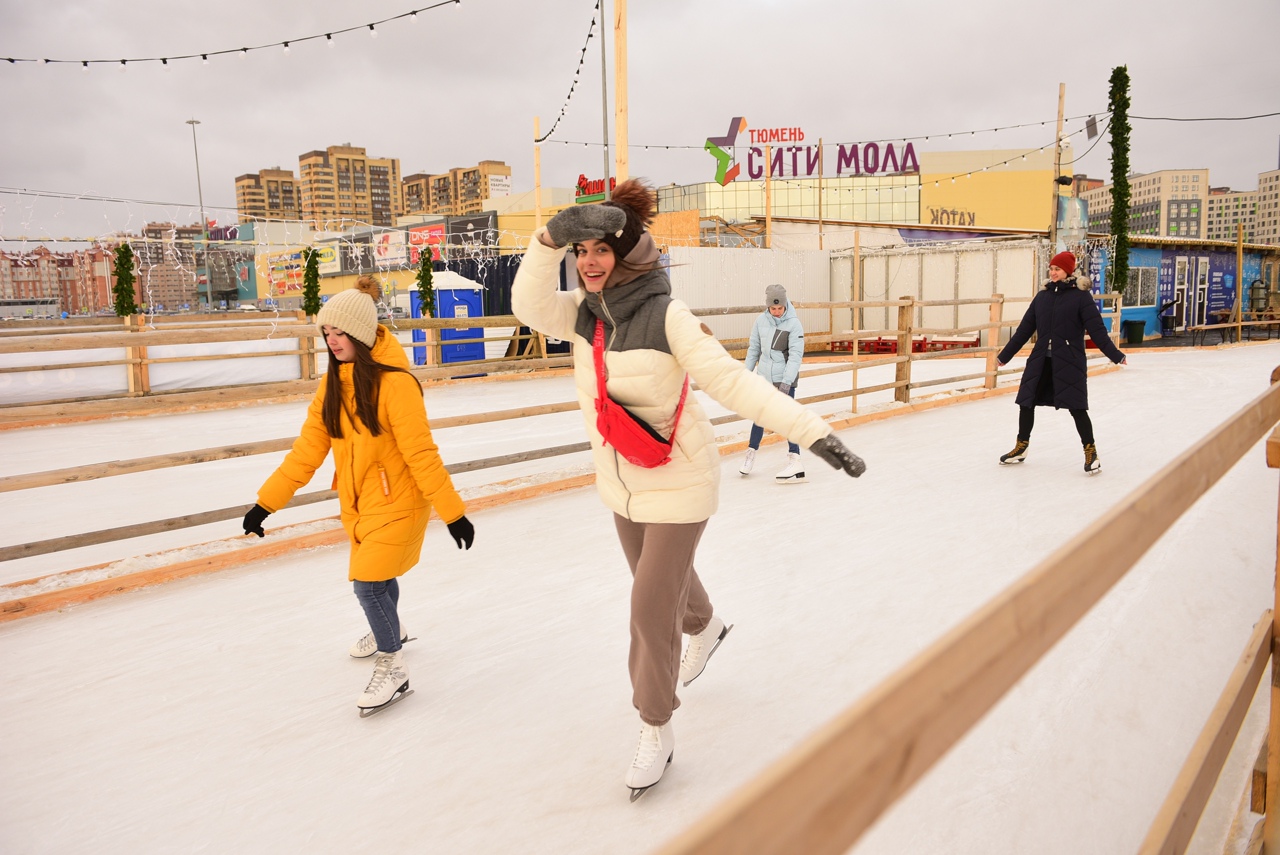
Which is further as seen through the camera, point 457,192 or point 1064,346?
point 457,192

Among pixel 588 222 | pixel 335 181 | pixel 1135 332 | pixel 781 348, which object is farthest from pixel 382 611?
pixel 335 181

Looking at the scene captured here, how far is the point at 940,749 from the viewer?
2.15 ft

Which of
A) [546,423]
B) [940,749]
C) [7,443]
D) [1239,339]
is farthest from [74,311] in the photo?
[1239,339]

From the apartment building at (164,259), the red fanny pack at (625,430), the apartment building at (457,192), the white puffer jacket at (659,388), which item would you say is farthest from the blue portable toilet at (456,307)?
the apartment building at (457,192)

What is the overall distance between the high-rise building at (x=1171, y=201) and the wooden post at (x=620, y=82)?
285 ft

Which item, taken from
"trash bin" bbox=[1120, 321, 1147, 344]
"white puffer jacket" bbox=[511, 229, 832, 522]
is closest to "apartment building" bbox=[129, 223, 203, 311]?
"white puffer jacket" bbox=[511, 229, 832, 522]

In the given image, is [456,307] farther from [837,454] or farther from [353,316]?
[837,454]

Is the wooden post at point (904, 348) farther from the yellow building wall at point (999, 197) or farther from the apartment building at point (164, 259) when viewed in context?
the yellow building wall at point (999, 197)

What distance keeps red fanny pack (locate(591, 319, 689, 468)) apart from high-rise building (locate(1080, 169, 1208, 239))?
9346 cm

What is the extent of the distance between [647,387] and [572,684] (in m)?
1.29

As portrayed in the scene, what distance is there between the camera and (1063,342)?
19.0 feet

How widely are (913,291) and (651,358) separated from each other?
1958 centimetres

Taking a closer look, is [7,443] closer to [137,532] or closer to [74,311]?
[137,532]

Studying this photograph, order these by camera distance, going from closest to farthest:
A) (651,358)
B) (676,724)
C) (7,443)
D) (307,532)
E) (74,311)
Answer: (651,358) → (676,724) → (307,532) → (7,443) → (74,311)
